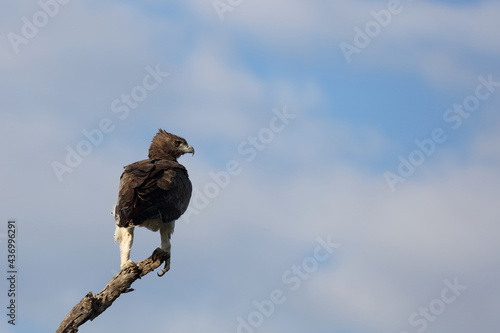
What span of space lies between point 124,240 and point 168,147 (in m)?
4.26

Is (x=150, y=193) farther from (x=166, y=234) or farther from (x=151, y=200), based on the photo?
(x=166, y=234)

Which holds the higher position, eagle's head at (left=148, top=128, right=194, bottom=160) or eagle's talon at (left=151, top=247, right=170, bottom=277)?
eagle's head at (left=148, top=128, right=194, bottom=160)

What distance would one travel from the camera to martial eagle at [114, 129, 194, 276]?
15312 millimetres

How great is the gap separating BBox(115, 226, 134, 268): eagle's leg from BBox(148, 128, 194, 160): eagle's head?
3744mm

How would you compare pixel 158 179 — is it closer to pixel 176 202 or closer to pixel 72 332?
pixel 176 202

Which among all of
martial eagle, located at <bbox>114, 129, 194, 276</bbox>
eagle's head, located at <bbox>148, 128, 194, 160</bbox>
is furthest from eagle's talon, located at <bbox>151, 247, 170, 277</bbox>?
eagle's head, located at <bbox>148, 128, 194, 160</bbox>

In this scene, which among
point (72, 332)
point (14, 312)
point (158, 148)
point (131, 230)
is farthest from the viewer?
point (158, 148)

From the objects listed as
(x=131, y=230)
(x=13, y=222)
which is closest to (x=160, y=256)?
(x=131, y=230)

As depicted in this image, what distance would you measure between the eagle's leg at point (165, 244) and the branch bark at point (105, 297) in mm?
528

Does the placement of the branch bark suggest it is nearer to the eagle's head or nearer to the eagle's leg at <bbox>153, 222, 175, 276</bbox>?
the eagle's leg at <bbox>153, 222, 175, 276</bbox>

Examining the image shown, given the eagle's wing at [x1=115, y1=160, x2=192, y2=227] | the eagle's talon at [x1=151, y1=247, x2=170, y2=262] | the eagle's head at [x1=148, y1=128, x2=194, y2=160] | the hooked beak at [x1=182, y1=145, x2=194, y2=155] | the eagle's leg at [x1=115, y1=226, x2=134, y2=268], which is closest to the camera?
the eagle's wing at [x1=115, y1=160, x2=192, y2=227]

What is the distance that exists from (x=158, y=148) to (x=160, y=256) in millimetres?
4345

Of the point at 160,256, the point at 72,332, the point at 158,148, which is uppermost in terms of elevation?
the point at 158,148

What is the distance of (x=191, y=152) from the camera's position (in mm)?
19719
